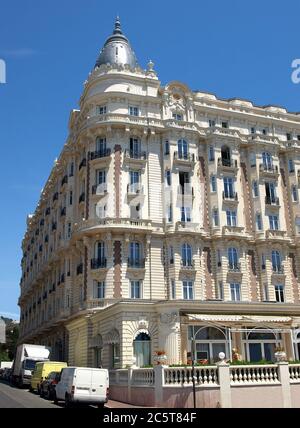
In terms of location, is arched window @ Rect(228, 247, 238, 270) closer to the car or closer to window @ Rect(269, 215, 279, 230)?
window @ Rect(269, 215, 279, 230)

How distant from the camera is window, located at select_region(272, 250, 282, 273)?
4994 centimetres

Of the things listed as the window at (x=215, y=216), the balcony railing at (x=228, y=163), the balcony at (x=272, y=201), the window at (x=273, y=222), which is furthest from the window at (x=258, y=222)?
the balcony railing at (x=228, y=163)

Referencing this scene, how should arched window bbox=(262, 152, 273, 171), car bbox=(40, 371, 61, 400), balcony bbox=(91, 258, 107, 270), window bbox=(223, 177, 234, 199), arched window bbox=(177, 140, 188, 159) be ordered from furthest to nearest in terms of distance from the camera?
arched window bbox=(262, 152, 273, 171), window bbox=(223, 177, 234, 199), arched window bbox=(177, 140, 188, 159), balcony bbox=(91, 258, 107, 270), car bbox=(40, 371, 61, 400)

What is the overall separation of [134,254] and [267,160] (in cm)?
1866

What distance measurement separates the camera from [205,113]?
5341 cm

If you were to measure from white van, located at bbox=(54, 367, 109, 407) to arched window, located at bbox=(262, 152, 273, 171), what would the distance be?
110 ft

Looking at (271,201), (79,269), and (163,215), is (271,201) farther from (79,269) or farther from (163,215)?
(79,269)

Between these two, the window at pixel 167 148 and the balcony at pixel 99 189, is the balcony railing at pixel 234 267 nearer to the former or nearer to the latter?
→ the window at pixel 167 148

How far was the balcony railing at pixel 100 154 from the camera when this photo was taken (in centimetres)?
4831

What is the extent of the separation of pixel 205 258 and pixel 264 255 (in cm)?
618

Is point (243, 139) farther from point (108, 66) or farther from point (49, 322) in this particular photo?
point (49, 322)

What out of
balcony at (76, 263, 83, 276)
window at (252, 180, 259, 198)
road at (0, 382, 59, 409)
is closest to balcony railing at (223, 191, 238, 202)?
window at (252, 180, 259, 198)

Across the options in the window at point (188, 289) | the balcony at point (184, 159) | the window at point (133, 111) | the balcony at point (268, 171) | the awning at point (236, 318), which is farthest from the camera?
the balcony at point (268, 171)

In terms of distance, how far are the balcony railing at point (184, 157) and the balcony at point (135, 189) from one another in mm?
4640
